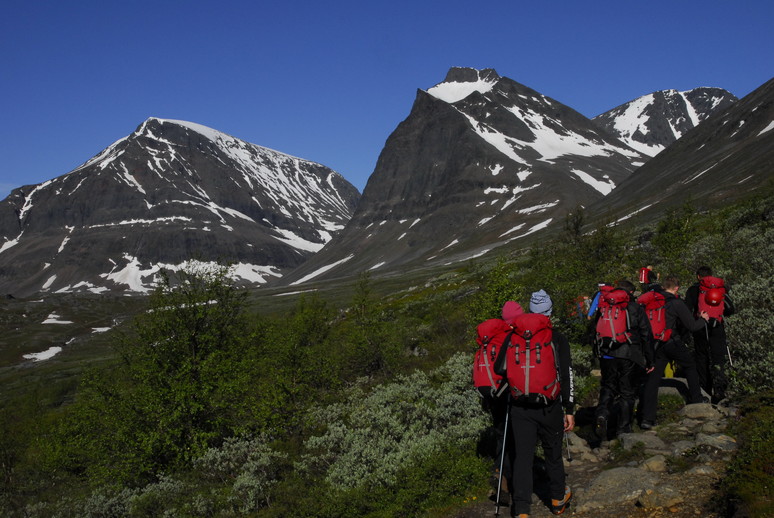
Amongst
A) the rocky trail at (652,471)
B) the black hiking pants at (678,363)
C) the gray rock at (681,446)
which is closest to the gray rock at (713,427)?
the rocky trail at (652,471)

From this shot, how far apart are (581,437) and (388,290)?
97368 millimetres

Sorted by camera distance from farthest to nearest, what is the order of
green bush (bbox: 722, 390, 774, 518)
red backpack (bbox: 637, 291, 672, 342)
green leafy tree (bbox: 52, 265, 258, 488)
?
green leafy tree (bbox: 52, 265, 258, 488) → red backpack (bbox: 637, 291, 672, 342) → green bush (bbox: 722, 390, 774, 518)

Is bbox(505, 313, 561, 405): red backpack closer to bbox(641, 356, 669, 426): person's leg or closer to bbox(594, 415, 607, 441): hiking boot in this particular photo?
bbox(594, 415, 607, 441): hiking boot

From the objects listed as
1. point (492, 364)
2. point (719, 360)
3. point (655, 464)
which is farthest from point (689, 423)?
point (492, 364)

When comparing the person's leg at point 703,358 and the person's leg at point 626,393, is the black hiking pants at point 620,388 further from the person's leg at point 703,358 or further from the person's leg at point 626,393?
the person's leg at point 703,358

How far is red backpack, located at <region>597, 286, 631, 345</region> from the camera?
9.15 m

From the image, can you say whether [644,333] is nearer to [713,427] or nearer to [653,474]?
[713,427]

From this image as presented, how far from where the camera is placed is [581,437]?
10.2 meters

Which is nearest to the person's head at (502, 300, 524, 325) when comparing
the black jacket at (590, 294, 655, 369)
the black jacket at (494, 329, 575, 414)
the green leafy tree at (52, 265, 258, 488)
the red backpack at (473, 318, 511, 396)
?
the red backpack at (473, 318, 511, 396)

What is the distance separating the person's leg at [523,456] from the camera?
24.1 ft

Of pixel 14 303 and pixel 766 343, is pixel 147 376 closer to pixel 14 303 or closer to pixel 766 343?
pixel 766 343

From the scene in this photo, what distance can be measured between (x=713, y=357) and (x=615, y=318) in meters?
3.18

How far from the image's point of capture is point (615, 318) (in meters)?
9.19

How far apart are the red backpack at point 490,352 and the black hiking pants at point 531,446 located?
1.46 feet
